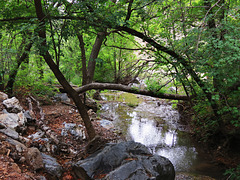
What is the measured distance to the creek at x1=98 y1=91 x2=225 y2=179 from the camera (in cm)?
541

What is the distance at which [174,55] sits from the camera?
4.43 meters

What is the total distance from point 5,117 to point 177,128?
A: 7.41 m

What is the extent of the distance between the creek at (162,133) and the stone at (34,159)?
12.9ft

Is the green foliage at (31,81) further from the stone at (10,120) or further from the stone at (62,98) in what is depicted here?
the stone at (10,120)

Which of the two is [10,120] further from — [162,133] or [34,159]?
[162,133]

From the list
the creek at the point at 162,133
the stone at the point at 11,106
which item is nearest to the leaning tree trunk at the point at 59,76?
the stone at the point at 11,106

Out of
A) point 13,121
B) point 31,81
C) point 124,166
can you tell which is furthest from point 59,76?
point 31,81

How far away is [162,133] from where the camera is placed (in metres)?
7.80

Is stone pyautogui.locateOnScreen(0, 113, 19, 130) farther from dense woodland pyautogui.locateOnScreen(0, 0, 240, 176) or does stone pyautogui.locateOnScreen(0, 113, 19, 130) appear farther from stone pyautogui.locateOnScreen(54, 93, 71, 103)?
stone pyautogui.locateOnScreen(54, 93, 71, 103)

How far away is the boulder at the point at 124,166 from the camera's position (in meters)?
3.62

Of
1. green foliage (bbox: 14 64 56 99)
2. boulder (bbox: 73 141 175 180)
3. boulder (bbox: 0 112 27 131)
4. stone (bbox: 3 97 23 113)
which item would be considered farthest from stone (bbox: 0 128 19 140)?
green foliage (bbox: 14 64 56 99)

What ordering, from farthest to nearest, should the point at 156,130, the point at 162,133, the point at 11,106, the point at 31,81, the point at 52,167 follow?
1. the point at 156,130
2. the point at 31,81
3. the point at 162,133
4. the point at 11,106
5. the point at 52,167

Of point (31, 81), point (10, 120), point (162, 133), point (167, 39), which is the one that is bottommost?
point (162, 133)

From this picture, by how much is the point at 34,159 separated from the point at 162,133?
226 inches
